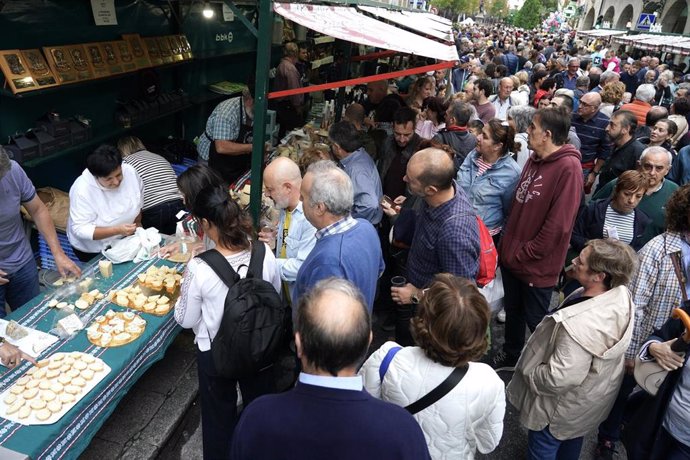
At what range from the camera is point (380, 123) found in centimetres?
575

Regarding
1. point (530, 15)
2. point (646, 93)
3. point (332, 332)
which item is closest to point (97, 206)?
point (332, 332)

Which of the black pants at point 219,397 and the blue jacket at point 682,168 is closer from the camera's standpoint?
the black pants at point 219,397

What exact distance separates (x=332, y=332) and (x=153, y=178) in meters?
3.35

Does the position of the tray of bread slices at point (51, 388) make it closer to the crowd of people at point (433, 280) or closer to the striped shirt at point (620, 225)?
the crowd of people at point (433, 280)

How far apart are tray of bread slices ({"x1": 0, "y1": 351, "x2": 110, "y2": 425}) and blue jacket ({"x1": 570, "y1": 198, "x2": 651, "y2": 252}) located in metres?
3.76

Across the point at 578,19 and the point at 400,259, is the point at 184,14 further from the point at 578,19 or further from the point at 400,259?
the point at 578,19

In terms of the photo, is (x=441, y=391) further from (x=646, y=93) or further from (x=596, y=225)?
(x=646, y=93)

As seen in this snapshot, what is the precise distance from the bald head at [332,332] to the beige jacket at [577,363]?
137 centimetres

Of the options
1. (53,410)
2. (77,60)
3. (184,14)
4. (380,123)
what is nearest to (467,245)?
(53,410)

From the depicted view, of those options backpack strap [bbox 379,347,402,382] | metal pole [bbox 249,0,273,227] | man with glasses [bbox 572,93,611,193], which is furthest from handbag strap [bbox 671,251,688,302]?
man with glasses [bbox 572,93,611,193]

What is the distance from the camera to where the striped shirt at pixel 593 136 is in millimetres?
5699

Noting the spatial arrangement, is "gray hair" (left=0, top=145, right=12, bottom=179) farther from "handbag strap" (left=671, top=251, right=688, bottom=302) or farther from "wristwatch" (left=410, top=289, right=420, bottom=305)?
"handbag strap" (left=671, top=251, right=688, bottom=302)

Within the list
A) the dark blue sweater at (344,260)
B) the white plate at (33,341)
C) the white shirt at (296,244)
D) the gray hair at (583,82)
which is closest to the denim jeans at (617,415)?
the dark blue sweater at (344,260)

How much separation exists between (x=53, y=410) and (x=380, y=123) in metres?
4.58
